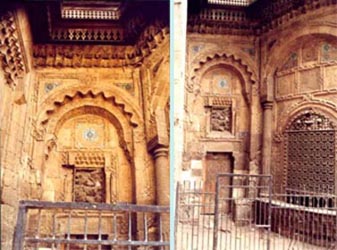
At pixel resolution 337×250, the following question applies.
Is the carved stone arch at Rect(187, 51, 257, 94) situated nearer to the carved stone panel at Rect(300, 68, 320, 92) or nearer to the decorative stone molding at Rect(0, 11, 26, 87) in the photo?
the carved stone panel at Rect(300, 68, 320, 92)

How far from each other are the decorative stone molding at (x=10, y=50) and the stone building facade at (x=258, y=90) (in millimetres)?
2818

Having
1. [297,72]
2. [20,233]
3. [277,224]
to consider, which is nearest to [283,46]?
[297,72]

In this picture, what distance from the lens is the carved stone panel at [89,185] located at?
3.58 metres

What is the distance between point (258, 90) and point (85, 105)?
288 centimetres

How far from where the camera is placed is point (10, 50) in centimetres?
300

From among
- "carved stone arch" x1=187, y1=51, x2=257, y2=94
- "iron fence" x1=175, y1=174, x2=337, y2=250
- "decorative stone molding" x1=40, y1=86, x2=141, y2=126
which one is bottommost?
"iron fence" x1=175, y1=174, x2=337, y2=250

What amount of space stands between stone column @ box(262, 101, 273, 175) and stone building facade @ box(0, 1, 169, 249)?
2446 millimetres

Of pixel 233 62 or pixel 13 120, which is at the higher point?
pixel 233 62

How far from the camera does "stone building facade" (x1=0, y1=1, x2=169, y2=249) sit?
123 inches

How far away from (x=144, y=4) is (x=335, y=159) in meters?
3.00

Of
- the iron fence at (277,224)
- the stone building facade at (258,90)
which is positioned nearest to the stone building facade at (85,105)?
the iron fence at (277,224)

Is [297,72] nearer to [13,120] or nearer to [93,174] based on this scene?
[93,174]

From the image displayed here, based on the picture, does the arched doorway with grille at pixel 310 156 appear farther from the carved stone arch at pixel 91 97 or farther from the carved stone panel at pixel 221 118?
the carved stone arch at pixel 91 97

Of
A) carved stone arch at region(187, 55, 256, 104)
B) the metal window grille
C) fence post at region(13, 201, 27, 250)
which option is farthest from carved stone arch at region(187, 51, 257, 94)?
fence post at region(13, 201, 27, 250)
